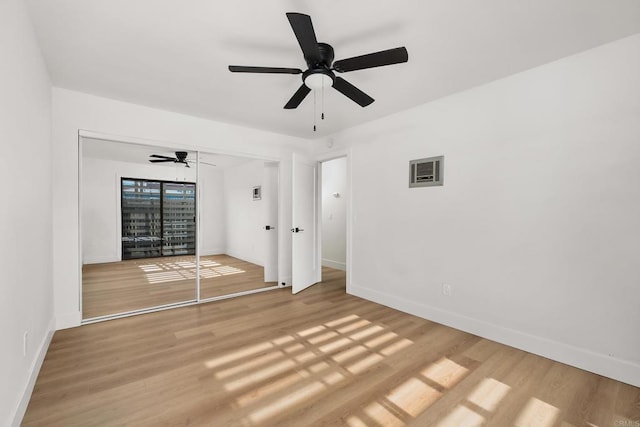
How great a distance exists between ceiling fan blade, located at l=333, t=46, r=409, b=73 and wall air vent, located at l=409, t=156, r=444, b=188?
167cm

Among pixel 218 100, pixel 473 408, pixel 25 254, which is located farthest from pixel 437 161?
pixel 25 254

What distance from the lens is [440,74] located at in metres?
2.66

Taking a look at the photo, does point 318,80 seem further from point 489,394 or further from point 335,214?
point 335,214

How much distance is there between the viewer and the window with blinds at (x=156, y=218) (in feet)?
23.0

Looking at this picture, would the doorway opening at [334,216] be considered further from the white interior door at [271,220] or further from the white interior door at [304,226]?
the white interior door at [271,220]

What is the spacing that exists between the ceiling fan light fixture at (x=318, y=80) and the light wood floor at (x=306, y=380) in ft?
7.43

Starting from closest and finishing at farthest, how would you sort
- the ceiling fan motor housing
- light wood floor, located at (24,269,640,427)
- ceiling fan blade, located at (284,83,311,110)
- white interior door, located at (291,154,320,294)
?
light wood floor, located at (24,269,640,427) < the ceiling fan motor housing < ceiling fan blade, located at (284,83,311,110) < white interior door, located at (291,154,320,294)

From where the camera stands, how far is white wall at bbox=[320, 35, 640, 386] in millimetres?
2117

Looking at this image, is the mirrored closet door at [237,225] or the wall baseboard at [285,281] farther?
the mirrored closet door at [237,225]

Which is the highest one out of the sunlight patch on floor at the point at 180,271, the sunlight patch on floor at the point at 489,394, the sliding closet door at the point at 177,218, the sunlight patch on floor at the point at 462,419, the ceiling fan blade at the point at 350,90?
the ceiling fan blade at the point at 350,90

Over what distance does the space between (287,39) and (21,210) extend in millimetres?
2113

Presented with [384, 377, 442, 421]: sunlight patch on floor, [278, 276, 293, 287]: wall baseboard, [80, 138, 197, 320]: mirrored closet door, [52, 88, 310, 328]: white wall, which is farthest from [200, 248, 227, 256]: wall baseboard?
[384, 377, 442, 421]: sunlight patch on floor

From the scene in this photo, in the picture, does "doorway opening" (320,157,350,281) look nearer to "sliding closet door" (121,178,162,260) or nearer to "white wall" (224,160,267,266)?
"white wall" (224,160,267,266)

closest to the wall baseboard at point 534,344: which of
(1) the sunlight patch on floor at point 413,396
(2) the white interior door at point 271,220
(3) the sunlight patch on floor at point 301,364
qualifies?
(3) the sunlight patch on floor at point 301,364
